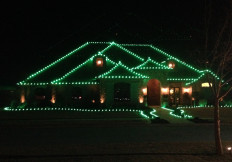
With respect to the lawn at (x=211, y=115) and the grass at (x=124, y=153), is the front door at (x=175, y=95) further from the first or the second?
the grass at (x=124, y=153)

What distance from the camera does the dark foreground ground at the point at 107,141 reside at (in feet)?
34.7

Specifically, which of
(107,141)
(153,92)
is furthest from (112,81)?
(107,141)

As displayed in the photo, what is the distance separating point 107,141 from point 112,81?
1685cm

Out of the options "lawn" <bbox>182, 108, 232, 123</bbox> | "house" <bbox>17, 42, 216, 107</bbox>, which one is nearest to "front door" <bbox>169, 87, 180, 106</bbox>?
"house" <bbox>17, 42, 216, 107</bbox>

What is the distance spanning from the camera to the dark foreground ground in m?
10.6

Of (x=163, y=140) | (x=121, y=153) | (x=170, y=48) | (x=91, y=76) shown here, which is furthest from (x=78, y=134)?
(x=170, y=48)

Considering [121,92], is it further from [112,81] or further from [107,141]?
[107,141]

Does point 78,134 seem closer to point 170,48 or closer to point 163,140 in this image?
point 163,140

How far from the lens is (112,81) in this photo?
99.8 feet

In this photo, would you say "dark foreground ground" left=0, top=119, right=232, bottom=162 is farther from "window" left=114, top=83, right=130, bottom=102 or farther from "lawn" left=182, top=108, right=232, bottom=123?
"window" left=114, top=83, right=130, bottom=102

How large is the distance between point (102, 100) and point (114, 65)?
13.6 ft

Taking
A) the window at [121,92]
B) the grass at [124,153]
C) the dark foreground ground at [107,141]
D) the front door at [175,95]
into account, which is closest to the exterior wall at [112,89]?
the window at [121,92]

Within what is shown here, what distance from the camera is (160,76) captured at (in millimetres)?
32438

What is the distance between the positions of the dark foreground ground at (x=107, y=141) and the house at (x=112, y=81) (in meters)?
10.3
